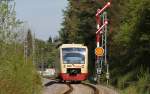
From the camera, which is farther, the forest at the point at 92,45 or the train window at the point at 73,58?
the train window at the point at 73,58

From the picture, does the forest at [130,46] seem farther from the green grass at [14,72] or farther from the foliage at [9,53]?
the foliage at [9,53]

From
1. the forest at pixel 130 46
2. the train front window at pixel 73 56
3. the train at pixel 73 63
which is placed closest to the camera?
the forest at pixel 130 46

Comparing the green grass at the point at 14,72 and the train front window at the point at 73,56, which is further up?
the train front window at the point at 73,56

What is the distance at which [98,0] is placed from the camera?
61812mm

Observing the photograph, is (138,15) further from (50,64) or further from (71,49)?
(50,64)

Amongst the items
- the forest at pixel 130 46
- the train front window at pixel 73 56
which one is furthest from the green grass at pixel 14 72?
the train front window at pixel 73 56

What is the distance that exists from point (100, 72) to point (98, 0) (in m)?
17.4

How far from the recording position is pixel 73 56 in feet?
153

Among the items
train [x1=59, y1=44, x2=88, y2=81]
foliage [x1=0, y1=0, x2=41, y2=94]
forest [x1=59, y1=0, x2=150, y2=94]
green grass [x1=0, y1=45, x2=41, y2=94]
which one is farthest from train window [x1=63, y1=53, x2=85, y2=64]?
foliage [x1=0, y1=0, x2=41, y2=94]

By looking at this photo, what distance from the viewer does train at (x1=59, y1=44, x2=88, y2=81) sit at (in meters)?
46.2

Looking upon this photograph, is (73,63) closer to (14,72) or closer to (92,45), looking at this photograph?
(92,45)

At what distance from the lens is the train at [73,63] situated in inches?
1818

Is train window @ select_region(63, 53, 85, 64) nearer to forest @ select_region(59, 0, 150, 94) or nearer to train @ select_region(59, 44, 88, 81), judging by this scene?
train @ select_region(59, 44, 88, 81)

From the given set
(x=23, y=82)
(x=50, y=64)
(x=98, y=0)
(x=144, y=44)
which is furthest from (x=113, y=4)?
(x=50, y=64)
